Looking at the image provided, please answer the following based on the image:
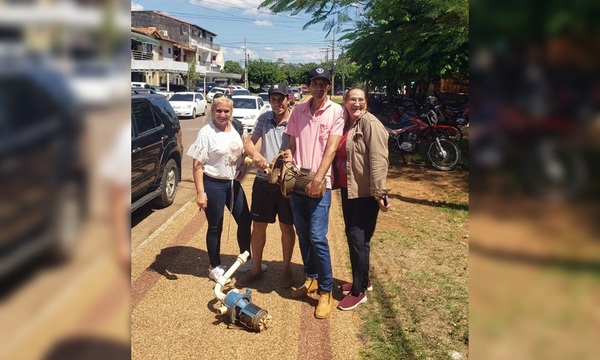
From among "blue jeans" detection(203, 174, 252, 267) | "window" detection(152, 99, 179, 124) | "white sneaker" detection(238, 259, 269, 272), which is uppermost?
"window" detection(152, 99, 179, 124)

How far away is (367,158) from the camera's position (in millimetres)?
3303

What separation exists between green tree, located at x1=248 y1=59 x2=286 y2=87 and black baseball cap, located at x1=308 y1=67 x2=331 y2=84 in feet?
213

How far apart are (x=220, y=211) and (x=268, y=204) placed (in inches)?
16.5

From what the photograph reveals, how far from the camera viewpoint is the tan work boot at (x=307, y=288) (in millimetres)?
3800

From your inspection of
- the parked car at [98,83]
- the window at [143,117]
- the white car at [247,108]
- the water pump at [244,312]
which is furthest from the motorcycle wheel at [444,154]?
the parked car at [98,83]

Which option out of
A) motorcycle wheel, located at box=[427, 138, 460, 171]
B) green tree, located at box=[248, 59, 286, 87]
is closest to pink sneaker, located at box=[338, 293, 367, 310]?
motorcycle wheel, located at box=[427, 138, 460, 171]

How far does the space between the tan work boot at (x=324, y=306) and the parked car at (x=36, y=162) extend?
3166 mm

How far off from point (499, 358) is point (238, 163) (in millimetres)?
3380

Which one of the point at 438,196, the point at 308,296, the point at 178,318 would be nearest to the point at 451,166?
the point at 438,196

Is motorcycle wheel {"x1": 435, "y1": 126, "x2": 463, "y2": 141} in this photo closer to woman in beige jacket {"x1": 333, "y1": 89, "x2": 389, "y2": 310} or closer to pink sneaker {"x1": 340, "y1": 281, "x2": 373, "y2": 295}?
pink sneaker {"x1": 340, "y1": 281, "x2": 373, "y2": 295}

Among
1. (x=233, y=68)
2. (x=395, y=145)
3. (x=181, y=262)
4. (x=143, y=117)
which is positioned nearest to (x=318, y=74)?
(x=181, y=262)

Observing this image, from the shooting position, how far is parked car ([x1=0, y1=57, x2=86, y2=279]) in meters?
0.42

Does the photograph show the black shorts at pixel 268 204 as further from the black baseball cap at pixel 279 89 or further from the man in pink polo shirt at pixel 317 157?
the black baseball cap at pixel 279 89

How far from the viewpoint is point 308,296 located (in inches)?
151
